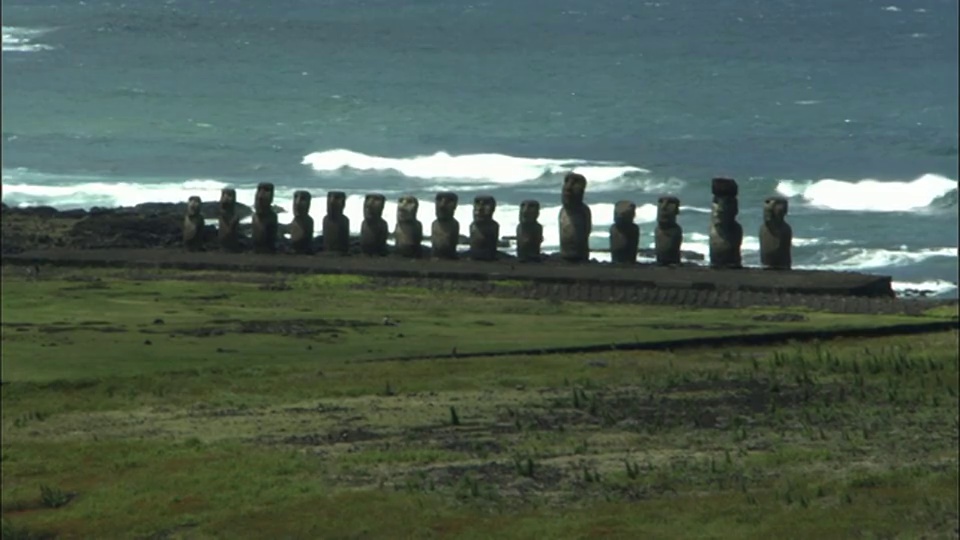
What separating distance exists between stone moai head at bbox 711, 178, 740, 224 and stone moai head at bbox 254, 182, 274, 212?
7320 mm

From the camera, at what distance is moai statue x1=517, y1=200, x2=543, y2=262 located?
36594mm

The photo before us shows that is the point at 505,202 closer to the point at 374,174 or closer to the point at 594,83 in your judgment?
the point at 374,174

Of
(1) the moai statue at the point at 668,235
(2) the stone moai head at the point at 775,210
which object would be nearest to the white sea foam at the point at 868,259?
(2) the stone moai head at the point at 775,210

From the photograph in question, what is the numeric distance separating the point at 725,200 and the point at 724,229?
0.58 m

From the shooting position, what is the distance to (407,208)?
37.1m

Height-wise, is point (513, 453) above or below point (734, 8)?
below

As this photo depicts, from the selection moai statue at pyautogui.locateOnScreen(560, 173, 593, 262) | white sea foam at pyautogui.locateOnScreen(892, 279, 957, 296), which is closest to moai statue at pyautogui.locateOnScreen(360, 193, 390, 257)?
moai statue at pyautogui.locateOnScreen(560, 173, 593, 262)

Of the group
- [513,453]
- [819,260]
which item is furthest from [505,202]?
[513,453]

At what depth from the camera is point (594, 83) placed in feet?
94.4

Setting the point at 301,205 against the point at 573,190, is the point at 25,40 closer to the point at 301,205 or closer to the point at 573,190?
the point at 573,190

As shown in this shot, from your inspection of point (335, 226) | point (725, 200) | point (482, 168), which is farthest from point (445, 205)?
point (482, 168)

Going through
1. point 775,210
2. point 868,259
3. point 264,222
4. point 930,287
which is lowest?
point 930,287

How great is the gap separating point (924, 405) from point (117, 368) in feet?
27.6

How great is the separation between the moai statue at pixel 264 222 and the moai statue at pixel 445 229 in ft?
8.92
